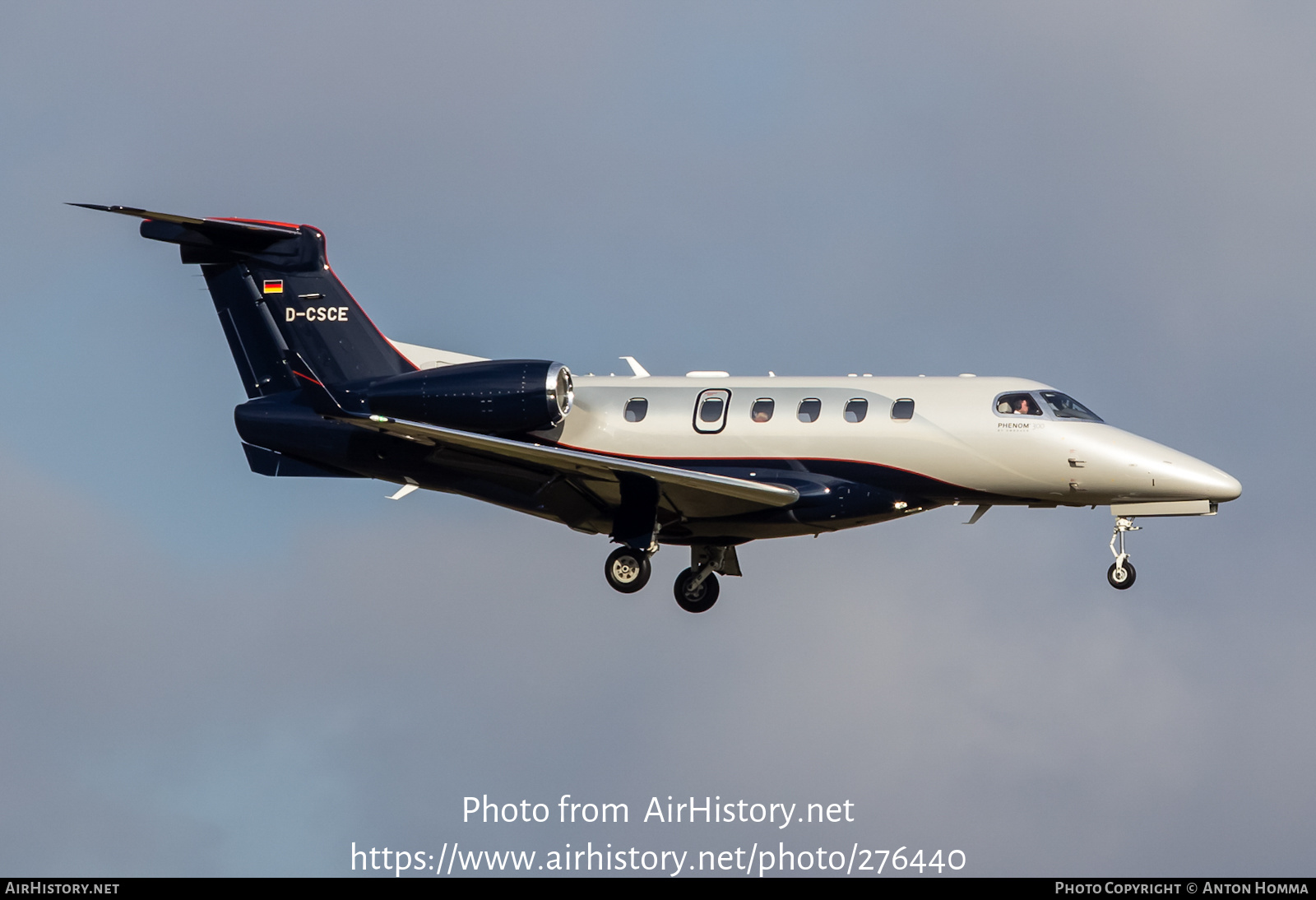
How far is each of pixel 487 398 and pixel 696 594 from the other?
5.81 metres

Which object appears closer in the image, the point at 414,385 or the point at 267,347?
the point at 414,385

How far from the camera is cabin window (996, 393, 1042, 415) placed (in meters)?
29.8

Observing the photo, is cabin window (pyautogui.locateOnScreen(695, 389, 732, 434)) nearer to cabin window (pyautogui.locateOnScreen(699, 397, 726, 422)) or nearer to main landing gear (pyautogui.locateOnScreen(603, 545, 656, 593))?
cabin window (pyautogui.locateOnScreen(699, 397, 726, 422))

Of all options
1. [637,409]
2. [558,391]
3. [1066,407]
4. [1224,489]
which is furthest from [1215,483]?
[558,391]

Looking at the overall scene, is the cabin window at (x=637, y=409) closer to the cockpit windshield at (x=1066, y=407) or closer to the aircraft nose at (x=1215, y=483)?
the cockpit windshield at (x=1066, y=407)

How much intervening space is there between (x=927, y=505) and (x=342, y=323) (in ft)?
36.5

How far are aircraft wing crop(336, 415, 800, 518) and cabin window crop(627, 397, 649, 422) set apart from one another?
2.67 ft

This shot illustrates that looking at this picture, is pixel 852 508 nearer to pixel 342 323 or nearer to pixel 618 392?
pixel 618 392

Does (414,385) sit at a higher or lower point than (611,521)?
higher

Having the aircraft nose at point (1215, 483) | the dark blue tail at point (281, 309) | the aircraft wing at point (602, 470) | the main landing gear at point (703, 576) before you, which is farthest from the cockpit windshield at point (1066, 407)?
the dark blue tail at point (281, 309)

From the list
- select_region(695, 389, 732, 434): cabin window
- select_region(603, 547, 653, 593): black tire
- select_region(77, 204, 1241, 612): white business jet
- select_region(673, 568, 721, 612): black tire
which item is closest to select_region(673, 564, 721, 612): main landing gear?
select_region(673, 568, 721, 612): black tire

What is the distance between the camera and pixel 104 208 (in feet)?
98.1

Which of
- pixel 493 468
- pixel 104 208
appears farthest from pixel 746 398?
pixel 104 208

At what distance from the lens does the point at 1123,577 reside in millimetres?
29641
